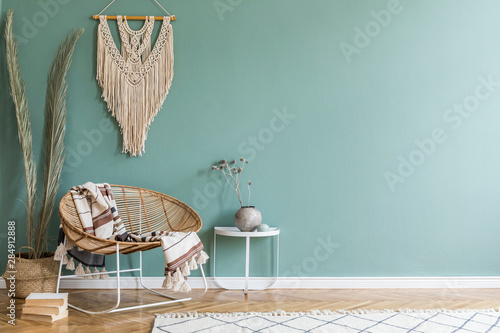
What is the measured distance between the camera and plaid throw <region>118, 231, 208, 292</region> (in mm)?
2550

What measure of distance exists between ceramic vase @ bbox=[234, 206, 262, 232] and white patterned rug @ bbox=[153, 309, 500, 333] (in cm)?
63

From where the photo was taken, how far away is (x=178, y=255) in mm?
2570

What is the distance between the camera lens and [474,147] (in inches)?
133

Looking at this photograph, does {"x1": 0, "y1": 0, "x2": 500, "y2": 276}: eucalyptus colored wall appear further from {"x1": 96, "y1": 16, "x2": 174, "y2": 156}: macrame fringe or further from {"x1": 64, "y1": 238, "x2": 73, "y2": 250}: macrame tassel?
{"x1": 64, "y1": 238, "x2": 73, "y2": 250}: macrame tassel

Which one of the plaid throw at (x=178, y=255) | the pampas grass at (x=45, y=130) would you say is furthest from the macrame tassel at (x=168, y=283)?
the pampas grass at (x=45, y=130)

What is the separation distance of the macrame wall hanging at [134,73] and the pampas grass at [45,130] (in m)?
0.26

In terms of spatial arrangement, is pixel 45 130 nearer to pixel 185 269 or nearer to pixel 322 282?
pixel 185 269

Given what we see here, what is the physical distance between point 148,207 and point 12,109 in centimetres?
123

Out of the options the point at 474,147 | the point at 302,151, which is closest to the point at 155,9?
the point at 302,151

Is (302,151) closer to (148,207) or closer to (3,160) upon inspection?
(148,207)

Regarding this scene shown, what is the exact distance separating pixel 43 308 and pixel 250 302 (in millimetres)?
1218

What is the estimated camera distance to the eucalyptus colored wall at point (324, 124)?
3.26 metres

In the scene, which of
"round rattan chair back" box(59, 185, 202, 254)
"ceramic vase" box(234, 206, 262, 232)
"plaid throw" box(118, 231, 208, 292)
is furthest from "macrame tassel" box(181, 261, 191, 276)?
"ceramic vase" box(234, 206, 262, 232)

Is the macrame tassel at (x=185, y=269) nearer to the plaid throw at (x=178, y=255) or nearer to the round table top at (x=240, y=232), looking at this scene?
the plaid throw at (x=178, y=255)
